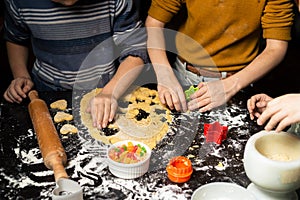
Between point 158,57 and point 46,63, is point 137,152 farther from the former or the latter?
point 46,63

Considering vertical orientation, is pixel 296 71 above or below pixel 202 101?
below

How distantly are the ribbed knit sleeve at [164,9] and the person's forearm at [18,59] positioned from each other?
1.64 ft

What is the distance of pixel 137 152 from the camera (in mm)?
1077

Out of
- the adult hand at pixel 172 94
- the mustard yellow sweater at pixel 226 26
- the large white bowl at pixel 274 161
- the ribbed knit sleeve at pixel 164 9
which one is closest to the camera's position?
the large white bowl at pixel 274 161

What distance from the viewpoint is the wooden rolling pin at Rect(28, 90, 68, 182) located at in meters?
1.02

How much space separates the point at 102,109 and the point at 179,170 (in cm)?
34

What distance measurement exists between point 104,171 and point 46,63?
632 millimetres

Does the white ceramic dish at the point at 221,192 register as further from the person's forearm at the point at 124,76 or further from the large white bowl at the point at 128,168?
the person's forearm at the point at 124,76

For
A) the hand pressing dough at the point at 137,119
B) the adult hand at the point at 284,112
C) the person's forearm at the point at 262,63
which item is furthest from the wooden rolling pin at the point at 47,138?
the person's forearm at the point at 262,63

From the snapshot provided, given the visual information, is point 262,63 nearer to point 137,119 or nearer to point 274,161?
point 137,119

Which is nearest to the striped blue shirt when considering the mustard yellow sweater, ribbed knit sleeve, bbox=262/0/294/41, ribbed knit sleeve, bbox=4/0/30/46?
ribbed knit sleeve, bbox=4/0/30/46

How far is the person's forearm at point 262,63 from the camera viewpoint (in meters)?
1.43

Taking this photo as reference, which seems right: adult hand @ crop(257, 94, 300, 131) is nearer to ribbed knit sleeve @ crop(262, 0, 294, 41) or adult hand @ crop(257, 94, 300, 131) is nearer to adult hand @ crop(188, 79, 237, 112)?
adult hand @ crop(188, 79, 237, 112)

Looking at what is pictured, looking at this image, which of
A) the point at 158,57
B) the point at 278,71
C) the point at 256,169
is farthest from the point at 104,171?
the point at 278,71
